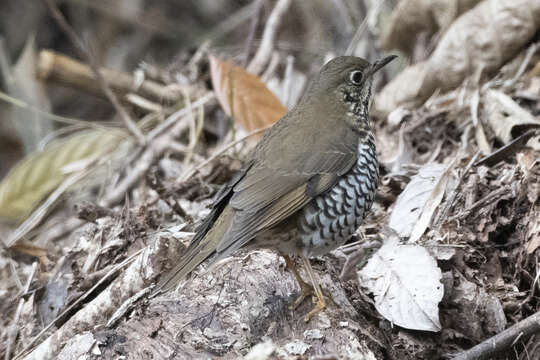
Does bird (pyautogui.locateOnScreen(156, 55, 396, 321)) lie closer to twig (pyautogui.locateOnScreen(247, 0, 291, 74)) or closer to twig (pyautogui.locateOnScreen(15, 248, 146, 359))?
twig (pyautogui.locateOnScreen(15, 248, 146, 359))

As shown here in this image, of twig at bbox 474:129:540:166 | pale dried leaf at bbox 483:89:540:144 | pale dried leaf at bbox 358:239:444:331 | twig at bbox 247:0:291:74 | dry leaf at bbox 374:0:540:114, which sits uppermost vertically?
twig at bbox 247:0:291:74

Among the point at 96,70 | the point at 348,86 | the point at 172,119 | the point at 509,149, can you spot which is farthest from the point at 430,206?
the point at 96,70

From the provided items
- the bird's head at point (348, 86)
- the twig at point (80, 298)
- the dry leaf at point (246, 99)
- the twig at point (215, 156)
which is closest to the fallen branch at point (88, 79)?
the dry leaf at point (246, 99)

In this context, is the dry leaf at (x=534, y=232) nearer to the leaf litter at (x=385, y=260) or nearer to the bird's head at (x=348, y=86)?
the leaf litter at (x=385, y=260)

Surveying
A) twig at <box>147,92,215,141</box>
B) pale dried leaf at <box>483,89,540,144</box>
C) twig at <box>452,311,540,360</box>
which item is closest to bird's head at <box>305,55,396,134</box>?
pale dried leaf at <box>483,89,540,144</box>

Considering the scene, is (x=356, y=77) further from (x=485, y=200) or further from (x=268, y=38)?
(x=268, y=38)

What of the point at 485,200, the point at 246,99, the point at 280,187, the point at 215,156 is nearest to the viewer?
the point at 280,187
